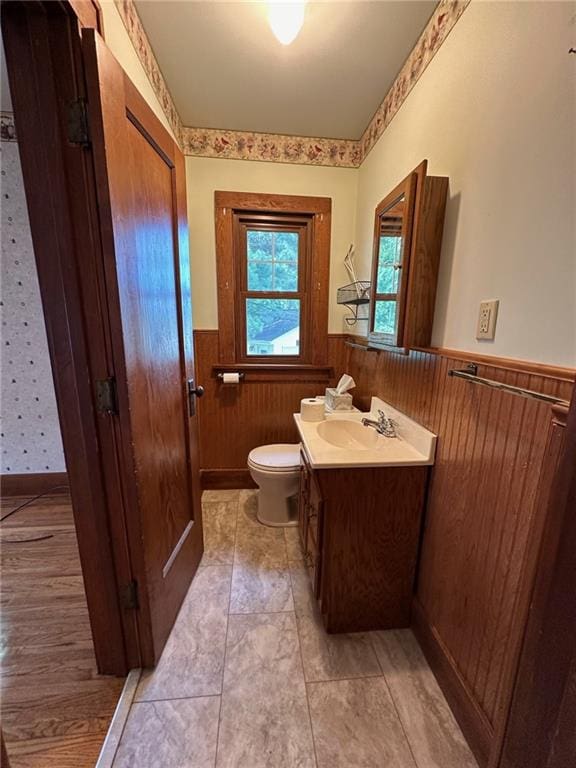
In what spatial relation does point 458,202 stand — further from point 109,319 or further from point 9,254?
point 9,254

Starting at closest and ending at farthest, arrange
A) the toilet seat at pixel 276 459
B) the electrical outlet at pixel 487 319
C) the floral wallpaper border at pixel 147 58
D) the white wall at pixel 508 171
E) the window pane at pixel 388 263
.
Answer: the white wall at pixel 508 171, the electrical outlet at pixel 487 319, the floral wallpaper border at pixel 147 58, the window pane at pixel 388 263, the toilet seat at pixel 276 459

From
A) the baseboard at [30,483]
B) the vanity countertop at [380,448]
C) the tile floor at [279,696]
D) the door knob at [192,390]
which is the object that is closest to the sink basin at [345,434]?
the vanity countertop at [380,448]

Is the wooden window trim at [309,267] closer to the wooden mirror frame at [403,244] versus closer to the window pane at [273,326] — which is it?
the window pane at [273,326]

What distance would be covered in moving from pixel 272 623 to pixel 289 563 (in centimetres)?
37

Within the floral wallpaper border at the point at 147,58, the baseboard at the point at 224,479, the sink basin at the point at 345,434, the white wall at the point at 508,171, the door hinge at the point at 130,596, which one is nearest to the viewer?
the white wall at the point at 508,171

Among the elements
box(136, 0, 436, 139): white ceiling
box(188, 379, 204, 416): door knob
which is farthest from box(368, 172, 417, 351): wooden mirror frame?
box(188, 379, 204, 416): door knob

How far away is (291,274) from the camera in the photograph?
2389 millimetres

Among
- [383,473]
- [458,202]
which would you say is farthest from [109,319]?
[458,202]

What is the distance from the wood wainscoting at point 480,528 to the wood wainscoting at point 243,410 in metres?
1.14

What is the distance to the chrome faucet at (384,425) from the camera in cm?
156

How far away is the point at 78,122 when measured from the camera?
0.83 meters

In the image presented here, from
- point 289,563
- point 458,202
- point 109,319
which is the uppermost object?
point 458,202

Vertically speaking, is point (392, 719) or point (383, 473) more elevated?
point (383, 473)

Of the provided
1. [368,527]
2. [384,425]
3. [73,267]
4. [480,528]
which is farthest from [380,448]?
[73,267]
